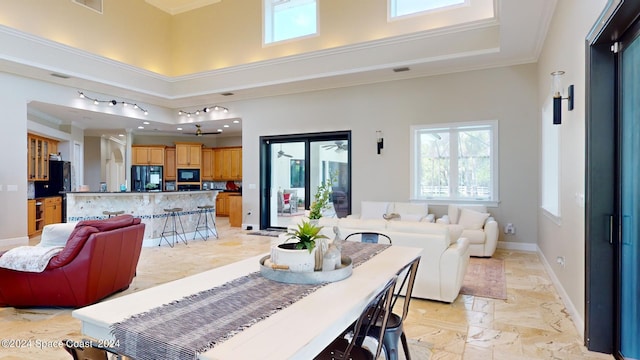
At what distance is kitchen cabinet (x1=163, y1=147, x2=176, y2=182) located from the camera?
12.0m

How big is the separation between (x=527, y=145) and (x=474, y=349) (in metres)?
4.57

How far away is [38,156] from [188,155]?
426 cm

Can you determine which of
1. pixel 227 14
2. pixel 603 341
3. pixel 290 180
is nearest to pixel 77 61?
pixel 227 14

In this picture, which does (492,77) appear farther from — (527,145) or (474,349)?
(474,349)

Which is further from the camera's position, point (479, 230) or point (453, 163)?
point (453, 163)

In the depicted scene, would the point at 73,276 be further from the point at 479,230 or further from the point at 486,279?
the point at 479,230

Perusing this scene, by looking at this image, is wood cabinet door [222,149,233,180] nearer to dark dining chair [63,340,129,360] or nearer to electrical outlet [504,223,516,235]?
electrical outlet [504,223,516,235]

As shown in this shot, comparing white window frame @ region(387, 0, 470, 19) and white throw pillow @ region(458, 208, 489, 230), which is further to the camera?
white window frame @ region(387, 0, 470, 19)

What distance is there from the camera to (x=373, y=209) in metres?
6.87

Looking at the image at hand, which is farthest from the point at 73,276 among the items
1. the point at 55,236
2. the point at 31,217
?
the point at 31,217

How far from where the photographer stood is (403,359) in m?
2.60

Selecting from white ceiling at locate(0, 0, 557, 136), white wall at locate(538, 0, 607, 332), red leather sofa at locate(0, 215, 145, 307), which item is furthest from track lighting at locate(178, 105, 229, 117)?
white wall at locate(538, 0, 607, 332)

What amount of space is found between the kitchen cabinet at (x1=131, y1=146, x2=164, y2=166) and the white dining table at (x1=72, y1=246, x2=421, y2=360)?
436 inches

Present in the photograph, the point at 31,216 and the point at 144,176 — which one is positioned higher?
the point at 144,176
